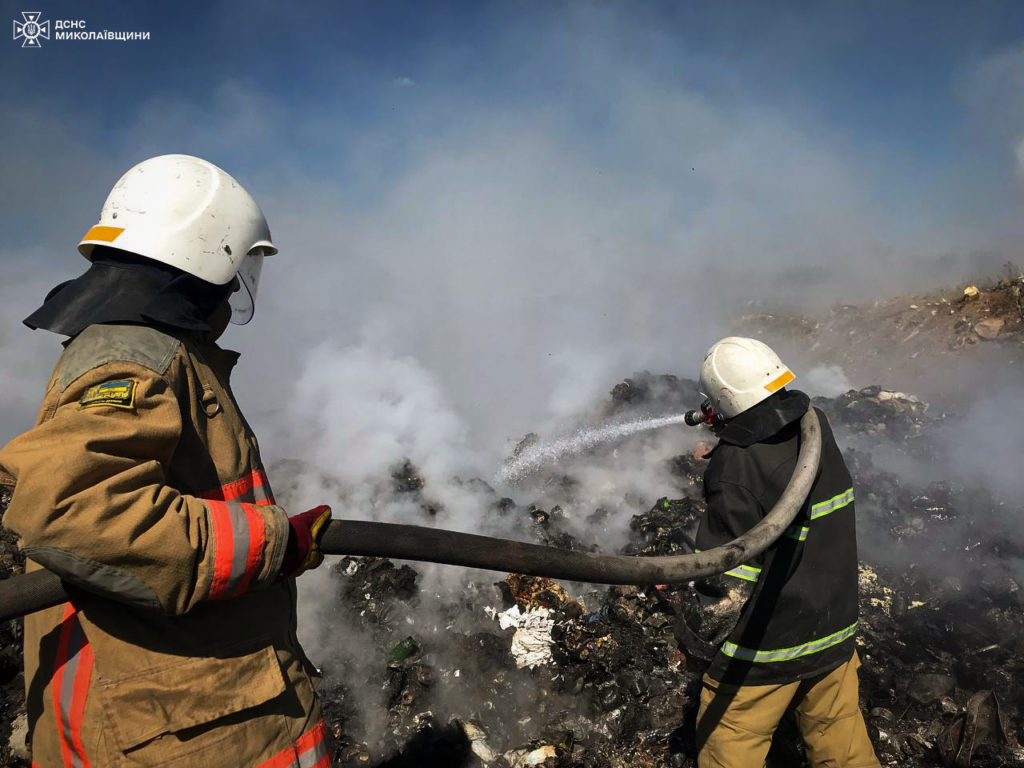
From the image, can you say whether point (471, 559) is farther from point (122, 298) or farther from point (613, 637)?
point (613, 637)

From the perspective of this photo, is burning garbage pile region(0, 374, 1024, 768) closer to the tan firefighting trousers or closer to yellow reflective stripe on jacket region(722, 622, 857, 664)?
yellow reflective stripe on jacket region(722, 622, 857, 664)

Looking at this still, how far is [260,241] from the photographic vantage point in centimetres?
192

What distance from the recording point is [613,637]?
171 inches

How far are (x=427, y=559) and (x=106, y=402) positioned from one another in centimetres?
83

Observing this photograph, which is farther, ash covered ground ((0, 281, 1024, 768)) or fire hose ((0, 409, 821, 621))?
ash covered ground ((0, 281, 1024, 768))

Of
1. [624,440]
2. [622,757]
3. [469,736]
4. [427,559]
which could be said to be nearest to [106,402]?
[427,559]

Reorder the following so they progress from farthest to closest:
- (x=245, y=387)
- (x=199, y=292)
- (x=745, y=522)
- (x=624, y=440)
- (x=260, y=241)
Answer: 1. (x=245, y=387)
2. (x=624, y=440)
3. (x=745, y=522)
4. (x=260, y=241)
5. (x=199, y=292)

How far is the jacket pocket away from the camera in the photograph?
4.64 ft

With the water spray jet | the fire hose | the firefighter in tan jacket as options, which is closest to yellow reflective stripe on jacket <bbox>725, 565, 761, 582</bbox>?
the fire hose

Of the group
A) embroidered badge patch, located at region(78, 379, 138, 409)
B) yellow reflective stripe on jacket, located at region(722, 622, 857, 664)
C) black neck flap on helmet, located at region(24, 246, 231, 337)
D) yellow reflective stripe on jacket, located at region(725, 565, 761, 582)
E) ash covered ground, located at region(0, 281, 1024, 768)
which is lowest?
ash covered ground, located at region(0, 281, 1024, 768)

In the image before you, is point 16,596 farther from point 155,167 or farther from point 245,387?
point 245,387

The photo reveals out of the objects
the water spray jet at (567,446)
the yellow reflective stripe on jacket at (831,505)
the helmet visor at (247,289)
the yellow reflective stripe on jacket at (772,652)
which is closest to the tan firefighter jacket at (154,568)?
the helmet visor at (247,289)

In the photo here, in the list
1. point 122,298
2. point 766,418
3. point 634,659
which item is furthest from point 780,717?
point 122,298

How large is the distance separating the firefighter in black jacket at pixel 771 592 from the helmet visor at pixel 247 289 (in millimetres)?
2021
